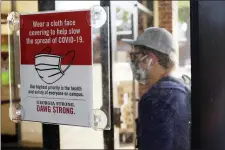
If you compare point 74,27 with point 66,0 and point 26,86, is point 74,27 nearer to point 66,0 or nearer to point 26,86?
point 26,86

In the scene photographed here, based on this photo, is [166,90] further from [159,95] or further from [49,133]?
[49,133]

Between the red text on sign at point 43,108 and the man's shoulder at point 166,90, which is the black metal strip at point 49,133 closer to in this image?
the red text on sign at point 43,108

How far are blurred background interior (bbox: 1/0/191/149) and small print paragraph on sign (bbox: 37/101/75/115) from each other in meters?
0.13

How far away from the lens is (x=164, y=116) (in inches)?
77.3

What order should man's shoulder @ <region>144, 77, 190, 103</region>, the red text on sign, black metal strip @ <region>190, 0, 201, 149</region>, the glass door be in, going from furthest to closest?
the glass door
man's shoulder @ <region>144, 77, 190, 103</region>
the red text on sign
black metal strip @ <region>190, 0, 201, 149</region>

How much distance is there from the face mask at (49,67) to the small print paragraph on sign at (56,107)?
0.32 feet

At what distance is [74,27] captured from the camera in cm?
163

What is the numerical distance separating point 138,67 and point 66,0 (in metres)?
0.59

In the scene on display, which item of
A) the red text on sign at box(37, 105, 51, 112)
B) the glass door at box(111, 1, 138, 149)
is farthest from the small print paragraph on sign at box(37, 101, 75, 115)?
the glass door at box(111, 1, 138, 149)

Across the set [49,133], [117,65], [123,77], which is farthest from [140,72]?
[123,77]

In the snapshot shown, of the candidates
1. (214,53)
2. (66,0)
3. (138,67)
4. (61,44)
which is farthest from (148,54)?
(214,53)

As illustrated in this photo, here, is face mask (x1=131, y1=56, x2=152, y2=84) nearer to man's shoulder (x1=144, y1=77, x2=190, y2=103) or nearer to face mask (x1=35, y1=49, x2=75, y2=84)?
man's shoulder (x1=144, y1=77, x2=190, y2=103)

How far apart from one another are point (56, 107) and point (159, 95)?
658 mm

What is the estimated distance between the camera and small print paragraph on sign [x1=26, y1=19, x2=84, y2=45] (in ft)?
5.37
